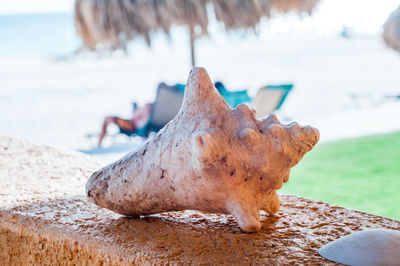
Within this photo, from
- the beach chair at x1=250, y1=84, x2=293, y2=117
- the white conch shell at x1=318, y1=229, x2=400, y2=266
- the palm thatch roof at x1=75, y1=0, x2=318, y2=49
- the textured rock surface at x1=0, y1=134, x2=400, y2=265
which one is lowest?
the beach chair at x1=250, y1=84, x2=293, y2=117

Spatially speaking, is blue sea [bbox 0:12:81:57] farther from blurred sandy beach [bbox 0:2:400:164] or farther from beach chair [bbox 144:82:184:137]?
beach chair [bbox 144:82:184:137]

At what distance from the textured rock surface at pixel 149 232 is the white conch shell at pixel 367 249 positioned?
3 centimetres

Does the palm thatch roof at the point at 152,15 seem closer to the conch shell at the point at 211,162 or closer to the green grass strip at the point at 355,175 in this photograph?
the green grass strip at the point at 355,175

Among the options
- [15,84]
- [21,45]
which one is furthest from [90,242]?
[21,45]

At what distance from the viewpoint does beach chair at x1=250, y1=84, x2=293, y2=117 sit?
5.36 metres

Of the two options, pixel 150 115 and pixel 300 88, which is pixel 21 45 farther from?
pixel 150 115

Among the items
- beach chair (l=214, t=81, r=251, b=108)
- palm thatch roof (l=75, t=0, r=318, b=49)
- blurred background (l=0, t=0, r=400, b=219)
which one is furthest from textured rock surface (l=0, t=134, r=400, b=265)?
beach chair (l=214, t=81, r=251, b=108)

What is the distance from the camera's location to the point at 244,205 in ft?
Result: 2.73

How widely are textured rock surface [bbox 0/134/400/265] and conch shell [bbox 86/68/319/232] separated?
0.16ft

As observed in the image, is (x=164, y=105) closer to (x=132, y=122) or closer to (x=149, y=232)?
(x=132, y=122)

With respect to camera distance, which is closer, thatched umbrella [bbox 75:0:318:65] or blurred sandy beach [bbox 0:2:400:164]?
thatched umbrella [bbox 75:0:318:65]

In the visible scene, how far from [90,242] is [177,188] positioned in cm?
20

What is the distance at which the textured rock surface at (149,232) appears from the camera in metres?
0.76

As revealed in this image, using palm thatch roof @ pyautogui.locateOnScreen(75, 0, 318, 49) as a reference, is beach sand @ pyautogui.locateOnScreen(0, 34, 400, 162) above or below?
below
